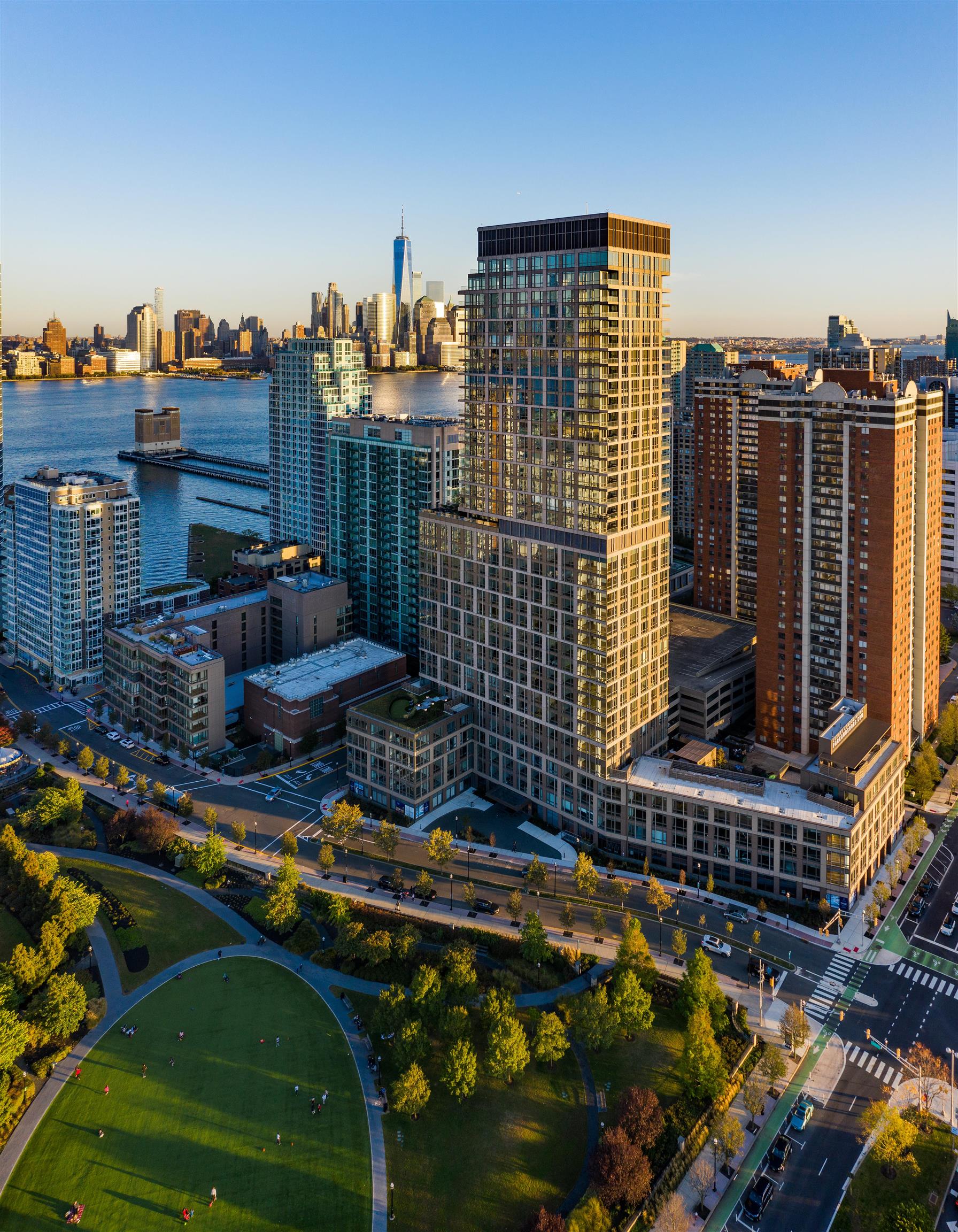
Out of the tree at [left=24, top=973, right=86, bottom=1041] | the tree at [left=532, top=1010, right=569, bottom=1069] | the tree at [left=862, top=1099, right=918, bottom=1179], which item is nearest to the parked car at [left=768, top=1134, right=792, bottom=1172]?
the tree at [left=862, top=1099, right=918, bottom=1179]

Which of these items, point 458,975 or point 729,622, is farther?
point 729,622

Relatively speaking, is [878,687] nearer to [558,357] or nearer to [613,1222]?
[558,357]

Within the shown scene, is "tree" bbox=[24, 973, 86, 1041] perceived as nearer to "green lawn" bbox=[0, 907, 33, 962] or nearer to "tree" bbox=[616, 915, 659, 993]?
"green lawn" bbox=[0, 907, 33, 962]

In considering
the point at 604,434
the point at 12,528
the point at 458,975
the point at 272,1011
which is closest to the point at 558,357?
the point at 604,434

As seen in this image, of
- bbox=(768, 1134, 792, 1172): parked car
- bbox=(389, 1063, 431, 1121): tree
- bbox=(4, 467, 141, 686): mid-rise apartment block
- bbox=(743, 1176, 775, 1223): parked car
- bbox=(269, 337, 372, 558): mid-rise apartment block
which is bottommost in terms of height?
bbox=(743, 1176, 775, 1223): parked car

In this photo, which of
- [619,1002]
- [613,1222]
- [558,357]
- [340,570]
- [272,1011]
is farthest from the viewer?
[340,570]

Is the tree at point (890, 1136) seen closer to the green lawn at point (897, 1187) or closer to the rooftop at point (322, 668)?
the green lawn at point (897, 1187)
